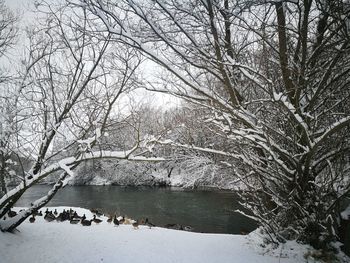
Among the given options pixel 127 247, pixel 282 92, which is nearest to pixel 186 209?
pixel 127 247

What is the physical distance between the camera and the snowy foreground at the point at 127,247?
5562mm

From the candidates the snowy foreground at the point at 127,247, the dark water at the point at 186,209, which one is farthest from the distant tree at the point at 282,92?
the dark water at the point at 186,209

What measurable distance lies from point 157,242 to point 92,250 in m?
1.67

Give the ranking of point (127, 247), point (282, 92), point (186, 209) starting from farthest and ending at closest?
1. point (186, 209)
2. point (127, 247)
3. point (282, 92)

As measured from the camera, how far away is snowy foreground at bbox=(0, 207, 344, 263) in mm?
5562

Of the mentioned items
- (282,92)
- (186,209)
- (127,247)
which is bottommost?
(127,247)

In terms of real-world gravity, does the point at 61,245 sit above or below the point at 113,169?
below

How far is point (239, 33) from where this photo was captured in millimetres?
5602

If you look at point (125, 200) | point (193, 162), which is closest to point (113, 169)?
point (125, 200)

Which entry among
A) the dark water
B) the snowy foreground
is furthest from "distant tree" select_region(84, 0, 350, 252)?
the dark water

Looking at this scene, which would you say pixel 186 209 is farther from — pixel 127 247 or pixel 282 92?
pixel 282 92

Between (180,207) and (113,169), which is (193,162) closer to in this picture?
(180,207)

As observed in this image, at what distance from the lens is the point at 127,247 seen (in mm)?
6641

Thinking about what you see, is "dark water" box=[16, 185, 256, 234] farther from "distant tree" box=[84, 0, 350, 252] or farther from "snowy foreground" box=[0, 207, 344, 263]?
"distant tree" box=[84, 0, 350, 252]
